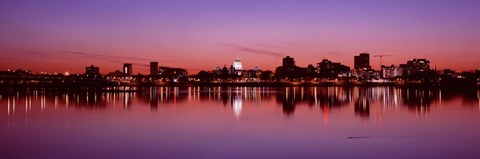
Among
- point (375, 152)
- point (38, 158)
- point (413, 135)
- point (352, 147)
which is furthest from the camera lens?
point (413, 135)

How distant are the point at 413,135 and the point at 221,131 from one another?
26.5 feet

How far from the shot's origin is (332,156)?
14.7 metres

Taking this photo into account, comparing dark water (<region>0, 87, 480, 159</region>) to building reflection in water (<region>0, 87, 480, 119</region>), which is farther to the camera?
building reflection in water (<region>0, 87, 480, 119</region>)

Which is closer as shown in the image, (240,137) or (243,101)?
(240,137)

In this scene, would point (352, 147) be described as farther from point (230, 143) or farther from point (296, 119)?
point (296, 119)

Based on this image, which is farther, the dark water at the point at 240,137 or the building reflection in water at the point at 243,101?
the building reflection in water at the point at 243,101

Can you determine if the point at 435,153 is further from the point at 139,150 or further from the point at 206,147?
the point at 139,150

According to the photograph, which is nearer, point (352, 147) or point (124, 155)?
point (124, 155)

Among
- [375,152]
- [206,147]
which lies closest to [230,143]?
[206,147]

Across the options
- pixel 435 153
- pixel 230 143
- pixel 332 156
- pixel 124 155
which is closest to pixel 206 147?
pixel 230 143

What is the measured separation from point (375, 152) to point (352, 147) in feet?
3.86

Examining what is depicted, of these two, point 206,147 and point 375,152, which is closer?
point 375,152

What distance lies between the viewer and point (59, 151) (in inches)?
608

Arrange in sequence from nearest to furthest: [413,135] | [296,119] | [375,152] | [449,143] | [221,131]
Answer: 1. [375,152]
2. [449,143]
3. [413,135]
4. [221,131]
5. [296,119]
